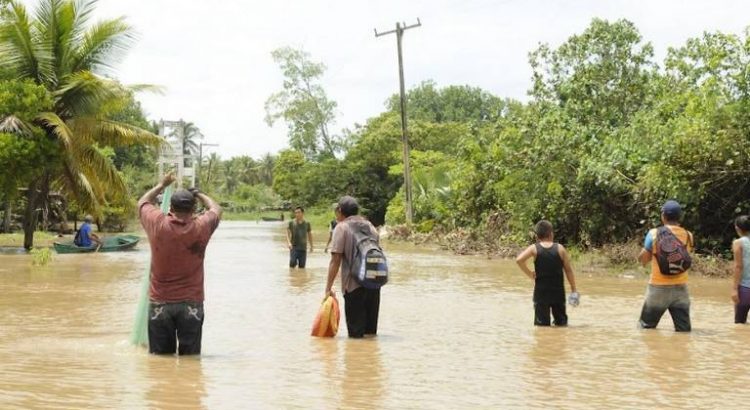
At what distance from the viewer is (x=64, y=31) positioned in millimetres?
27734

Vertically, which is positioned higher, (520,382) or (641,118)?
(641,118)

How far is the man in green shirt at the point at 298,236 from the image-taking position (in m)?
19.1

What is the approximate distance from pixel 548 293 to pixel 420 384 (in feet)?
12.3

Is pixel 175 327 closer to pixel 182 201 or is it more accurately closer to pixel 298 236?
pixel 182 201

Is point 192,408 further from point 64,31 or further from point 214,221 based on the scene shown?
point 64,31

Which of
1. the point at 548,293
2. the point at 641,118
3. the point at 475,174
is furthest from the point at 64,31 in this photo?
the point at 548,293

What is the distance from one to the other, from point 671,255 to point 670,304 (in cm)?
60

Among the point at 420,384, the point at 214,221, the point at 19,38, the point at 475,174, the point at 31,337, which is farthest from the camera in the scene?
the point at 475,174

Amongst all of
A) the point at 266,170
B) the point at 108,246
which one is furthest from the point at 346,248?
the point at 266,170

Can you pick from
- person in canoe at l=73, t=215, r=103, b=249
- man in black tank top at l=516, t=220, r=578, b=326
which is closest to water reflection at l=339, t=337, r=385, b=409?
man in black tank top at l=516, t=220, r=578, b=326

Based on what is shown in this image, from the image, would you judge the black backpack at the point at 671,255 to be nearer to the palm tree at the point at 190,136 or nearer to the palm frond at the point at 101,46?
the palm frond at the point at 101,46

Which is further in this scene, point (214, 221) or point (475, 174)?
point (475, 174)

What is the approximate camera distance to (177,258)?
302 inches

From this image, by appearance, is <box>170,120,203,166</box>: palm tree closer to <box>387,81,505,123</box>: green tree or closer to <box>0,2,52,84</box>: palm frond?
<box>387,81,505,123</box>: green tree
